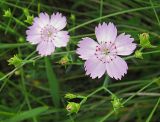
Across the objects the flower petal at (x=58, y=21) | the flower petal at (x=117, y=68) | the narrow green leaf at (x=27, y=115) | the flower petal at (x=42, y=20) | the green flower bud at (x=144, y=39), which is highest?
the flower petal at (x=42, y=20)

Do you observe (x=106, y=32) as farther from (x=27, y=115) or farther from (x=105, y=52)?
(x=27, y=115)

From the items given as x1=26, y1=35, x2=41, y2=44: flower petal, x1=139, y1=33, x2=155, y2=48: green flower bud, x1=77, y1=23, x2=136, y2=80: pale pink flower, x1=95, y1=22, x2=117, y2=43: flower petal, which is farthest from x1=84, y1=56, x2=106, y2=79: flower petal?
x1=26, y1=35, x2=41, y2=44: flower petal

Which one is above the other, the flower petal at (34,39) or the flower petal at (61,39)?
the flower petal at (34,39)

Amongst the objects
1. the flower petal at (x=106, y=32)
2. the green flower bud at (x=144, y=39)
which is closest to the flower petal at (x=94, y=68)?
the flower petal at (x=106, y=32)

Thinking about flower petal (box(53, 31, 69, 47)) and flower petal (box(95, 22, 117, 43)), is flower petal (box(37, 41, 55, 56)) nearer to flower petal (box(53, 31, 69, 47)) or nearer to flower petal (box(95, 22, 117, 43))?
flower petal (box(53, 31, 69, 47))

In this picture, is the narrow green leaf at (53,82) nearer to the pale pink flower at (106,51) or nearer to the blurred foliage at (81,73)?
the blurred foliage at (81,73)

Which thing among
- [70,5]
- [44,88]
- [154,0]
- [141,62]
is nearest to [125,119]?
[141,62]

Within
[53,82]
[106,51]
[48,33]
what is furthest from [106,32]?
[53,82]
